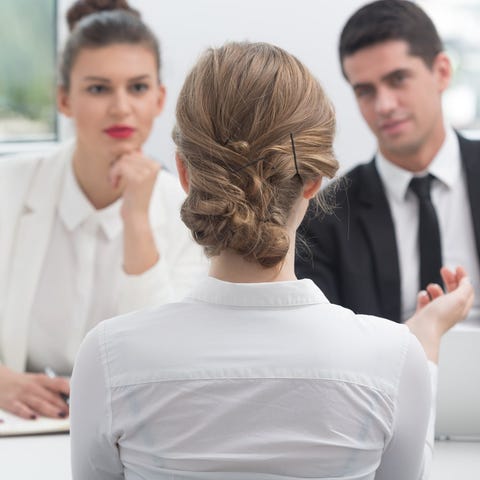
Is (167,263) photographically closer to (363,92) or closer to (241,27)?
(363,92)

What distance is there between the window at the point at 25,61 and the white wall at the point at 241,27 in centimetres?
12

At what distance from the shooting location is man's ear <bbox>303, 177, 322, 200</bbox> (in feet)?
3.82

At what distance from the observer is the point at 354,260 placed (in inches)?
Answer: 95.3

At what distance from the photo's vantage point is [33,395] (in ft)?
6.16

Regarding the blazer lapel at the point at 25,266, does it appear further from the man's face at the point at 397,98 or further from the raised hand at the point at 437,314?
the raised hand at the point at 437,314

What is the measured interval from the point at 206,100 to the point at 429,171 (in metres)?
→ 1.52

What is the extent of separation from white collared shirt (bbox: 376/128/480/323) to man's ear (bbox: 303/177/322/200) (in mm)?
1277

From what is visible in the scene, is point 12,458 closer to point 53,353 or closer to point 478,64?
point 53,353

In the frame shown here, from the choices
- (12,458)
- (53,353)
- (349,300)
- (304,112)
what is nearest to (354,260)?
(349,300)

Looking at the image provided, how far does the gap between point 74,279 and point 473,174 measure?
1.16 metres

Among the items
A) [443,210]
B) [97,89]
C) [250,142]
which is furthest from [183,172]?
[443,210]

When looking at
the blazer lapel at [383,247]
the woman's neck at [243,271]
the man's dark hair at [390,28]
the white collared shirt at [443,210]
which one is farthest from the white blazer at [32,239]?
the woman's neck at [243,271]

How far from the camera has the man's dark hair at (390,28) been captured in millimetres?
2510

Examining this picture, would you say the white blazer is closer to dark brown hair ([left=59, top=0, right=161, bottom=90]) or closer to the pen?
the pen
